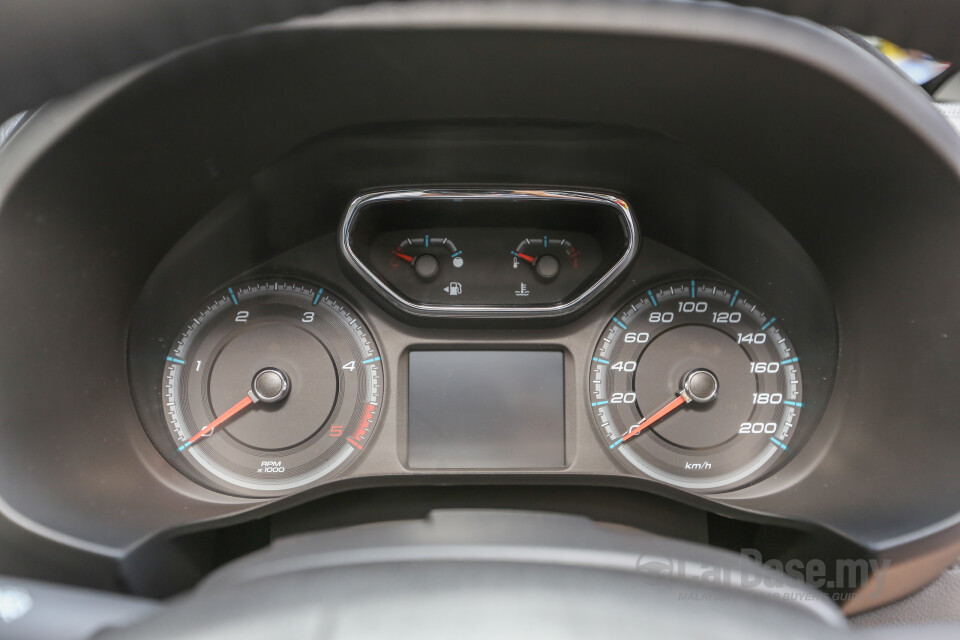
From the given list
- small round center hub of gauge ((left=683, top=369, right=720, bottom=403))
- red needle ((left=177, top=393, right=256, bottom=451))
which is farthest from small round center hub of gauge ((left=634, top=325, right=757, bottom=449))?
red needle ((left=177, top=393, right=256, bottom=451))

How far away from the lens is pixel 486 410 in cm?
193

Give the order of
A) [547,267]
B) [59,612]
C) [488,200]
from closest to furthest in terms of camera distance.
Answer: [59,612]
[488,200]
[547,267]

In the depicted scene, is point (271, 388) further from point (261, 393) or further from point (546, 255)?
point (546, 255)

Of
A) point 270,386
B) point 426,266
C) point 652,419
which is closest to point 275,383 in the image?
point 270,386

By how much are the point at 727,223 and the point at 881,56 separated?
1.70 ft

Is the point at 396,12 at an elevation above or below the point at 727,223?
above

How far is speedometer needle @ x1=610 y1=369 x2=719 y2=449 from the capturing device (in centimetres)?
192

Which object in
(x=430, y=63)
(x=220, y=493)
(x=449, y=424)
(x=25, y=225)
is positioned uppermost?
(x=430, y=63)

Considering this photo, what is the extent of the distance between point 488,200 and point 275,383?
2.25 ft

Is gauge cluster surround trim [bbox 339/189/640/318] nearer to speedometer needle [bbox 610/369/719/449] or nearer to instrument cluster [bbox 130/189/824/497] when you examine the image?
instrument cluster [bbox 130/189/824/497]

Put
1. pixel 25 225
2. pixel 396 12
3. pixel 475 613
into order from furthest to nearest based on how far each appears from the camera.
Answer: pixel 25 225 < pixel 396 12 < pixel 475 613

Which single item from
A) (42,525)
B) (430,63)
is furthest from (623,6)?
(42,525)

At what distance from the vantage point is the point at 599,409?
6.47 ft

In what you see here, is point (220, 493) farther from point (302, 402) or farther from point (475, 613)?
point (475, 613)
